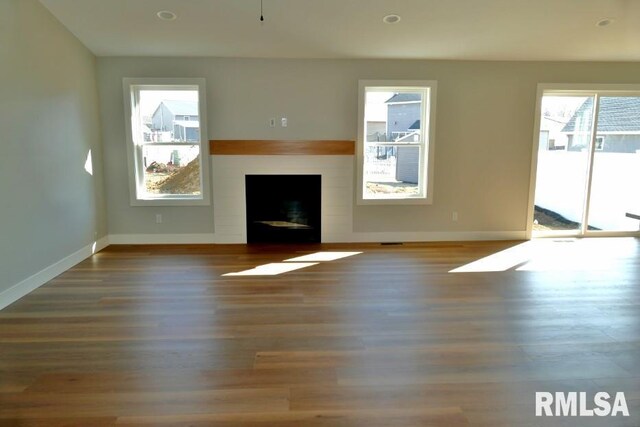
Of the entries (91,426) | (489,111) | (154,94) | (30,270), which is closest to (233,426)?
(91,426)

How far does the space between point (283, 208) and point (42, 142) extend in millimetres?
2797

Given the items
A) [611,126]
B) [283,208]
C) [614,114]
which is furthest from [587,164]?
[283,208]

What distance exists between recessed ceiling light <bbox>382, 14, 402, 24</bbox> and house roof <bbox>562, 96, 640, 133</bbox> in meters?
3.05

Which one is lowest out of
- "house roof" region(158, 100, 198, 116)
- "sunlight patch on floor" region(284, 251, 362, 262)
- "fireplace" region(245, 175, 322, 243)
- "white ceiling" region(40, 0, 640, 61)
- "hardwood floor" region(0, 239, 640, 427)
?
"hardwood floor" region(0, 239, 640, 427)

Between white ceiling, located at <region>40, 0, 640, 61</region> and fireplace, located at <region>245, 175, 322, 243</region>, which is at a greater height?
white ceiling, located at <region>40, 0, 640, 61</region>

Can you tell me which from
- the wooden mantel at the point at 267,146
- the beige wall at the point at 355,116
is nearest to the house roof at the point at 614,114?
the beige wall at the point at 355,116

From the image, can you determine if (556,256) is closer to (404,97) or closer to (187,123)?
(404,97)

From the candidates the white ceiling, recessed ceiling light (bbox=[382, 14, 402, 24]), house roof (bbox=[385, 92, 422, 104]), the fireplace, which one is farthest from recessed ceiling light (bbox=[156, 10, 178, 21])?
house roof (bbox=[385, 92, 422, 104])

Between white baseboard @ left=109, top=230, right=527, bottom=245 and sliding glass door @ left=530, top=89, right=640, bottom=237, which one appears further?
sliding glass door @ left=530, top=89, right=640, bottom=237

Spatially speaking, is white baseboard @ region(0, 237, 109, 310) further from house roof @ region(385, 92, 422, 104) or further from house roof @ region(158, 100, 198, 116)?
house roof @ region(385, 92, 422, 104)

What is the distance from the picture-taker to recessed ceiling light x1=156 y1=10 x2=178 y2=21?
3.98 m

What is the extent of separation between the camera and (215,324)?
9.22 feet

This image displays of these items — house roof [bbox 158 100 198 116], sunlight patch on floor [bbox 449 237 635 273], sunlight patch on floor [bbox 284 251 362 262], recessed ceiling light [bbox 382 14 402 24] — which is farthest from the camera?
house roof [bbox 158 100 198 116]

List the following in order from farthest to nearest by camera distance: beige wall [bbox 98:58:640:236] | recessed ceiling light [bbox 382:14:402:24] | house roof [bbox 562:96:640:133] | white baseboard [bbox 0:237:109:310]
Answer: house roof [bbox 562:96:640:133]
beige wall [bbox 98:58:640:236]
recessed ceiling light [bbox 382:14:402:24]
white baseboard [bbox 0:237:109:310]
